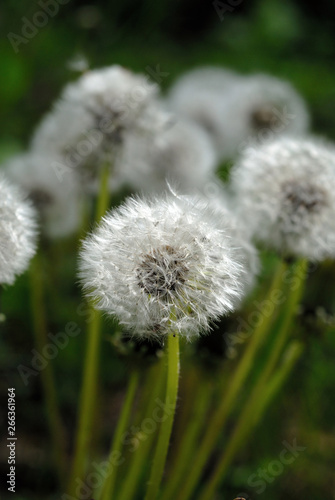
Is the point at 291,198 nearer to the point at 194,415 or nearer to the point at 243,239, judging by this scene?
the point at 243,239

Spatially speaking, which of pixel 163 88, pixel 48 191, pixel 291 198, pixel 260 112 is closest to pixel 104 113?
pixel 48 191

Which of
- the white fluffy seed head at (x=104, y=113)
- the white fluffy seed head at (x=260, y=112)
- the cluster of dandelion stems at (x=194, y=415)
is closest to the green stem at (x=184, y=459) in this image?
the cluster of dandelion stems at (x=194, y=415)

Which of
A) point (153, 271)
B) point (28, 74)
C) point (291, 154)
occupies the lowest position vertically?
point (153, 271)

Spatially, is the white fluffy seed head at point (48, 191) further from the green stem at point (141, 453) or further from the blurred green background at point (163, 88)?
the green stem at point (141, 453)

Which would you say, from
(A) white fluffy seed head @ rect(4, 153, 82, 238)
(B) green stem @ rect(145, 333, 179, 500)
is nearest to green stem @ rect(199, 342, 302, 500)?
(B) green stem @ rect(145, 333, 179, 500)

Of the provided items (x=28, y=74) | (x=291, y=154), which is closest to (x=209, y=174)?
(x=291, y=154)

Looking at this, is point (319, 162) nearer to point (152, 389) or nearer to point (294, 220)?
point (294, 220)

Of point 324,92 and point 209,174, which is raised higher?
point 324,92
